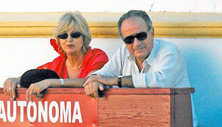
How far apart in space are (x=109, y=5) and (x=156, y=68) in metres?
1.20

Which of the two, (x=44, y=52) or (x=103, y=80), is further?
(x=44, y=52)

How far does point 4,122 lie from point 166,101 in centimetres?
114

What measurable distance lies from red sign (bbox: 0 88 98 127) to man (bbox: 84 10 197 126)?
0.31m

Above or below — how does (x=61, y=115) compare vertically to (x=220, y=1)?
below

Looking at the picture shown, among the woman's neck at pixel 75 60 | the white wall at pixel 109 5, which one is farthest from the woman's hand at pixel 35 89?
the white wall at pixel 109 5

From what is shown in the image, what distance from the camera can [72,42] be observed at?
5539mm

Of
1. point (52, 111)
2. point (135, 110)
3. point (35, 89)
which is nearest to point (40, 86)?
point (35, 89)

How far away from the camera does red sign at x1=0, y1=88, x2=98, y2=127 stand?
437 centimetres

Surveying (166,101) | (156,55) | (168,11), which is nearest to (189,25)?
(168,11)

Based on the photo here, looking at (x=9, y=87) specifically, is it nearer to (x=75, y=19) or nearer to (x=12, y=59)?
(x=75, y=19)

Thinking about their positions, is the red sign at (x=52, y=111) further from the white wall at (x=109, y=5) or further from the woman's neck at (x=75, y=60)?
the white wall at (x=109, y=5)

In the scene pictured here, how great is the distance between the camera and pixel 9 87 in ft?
15.3

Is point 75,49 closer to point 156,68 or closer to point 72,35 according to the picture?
point 72,35

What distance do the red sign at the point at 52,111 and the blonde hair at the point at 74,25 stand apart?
41.5 inches
